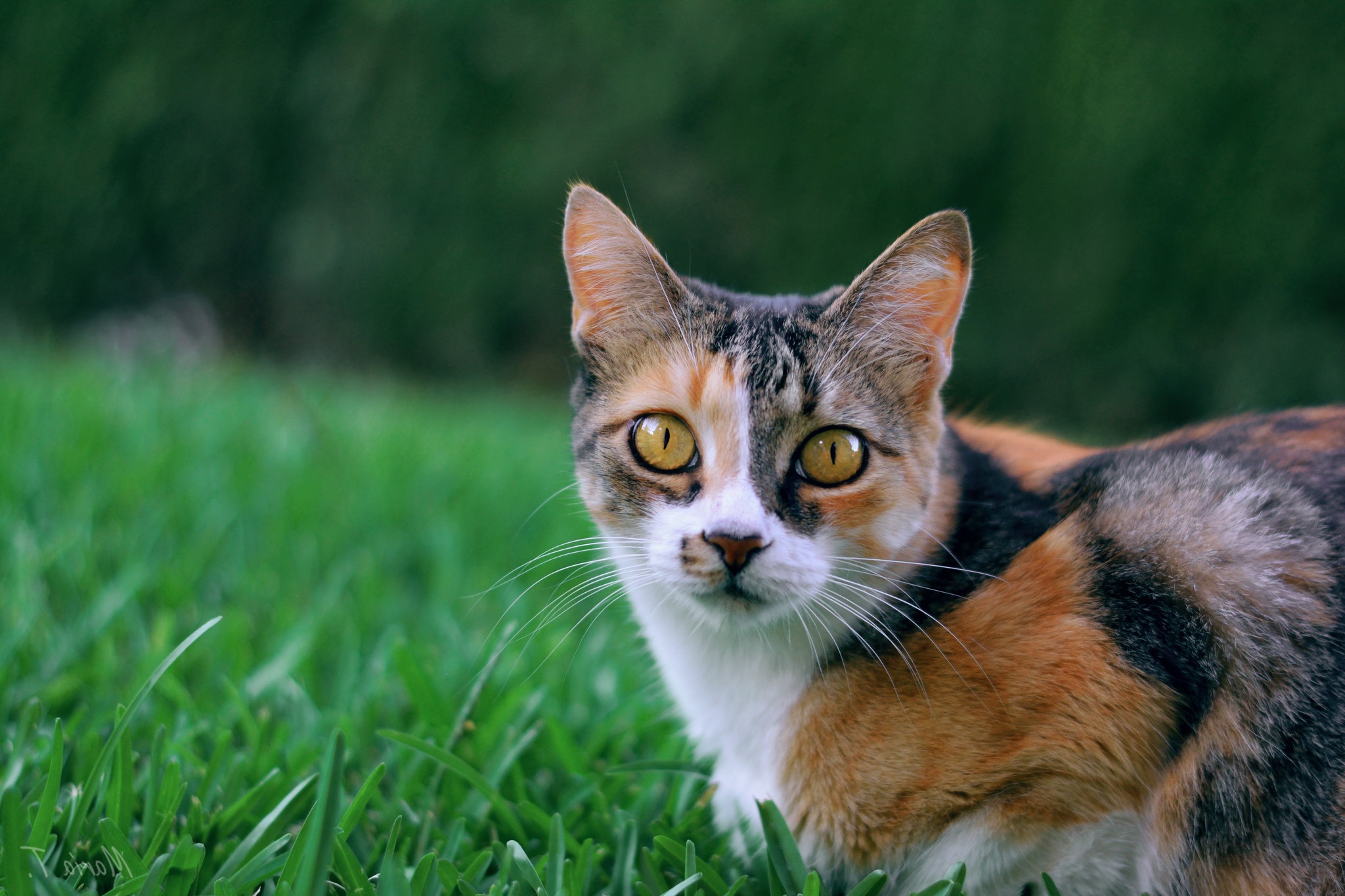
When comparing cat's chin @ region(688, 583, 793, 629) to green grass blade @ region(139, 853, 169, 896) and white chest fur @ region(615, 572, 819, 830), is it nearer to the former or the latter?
white chest fur @ region(615, 572, 819, 830)

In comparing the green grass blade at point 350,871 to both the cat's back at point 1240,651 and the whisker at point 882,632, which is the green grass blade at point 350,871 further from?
the cat's back at point 1240,651

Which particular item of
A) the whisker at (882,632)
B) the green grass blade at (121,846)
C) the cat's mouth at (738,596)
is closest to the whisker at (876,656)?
the whisker at (882,632)

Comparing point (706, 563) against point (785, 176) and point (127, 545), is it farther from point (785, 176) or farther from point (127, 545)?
point (785, 176)

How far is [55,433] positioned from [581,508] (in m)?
2.68

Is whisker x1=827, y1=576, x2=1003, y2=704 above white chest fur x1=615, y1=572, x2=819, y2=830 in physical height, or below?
above

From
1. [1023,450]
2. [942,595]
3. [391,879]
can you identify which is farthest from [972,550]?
[391,879]

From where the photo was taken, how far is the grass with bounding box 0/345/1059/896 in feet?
4.37

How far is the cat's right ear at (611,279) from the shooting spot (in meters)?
1.64

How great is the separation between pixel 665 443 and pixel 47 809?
3.50 feet

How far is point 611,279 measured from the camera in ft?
5.58

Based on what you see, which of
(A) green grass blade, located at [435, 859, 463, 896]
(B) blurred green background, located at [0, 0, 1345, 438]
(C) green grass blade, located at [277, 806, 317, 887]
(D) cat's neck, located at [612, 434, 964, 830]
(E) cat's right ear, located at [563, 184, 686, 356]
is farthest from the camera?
(B) blurred green background, located at [0, 0, 1345, 438]

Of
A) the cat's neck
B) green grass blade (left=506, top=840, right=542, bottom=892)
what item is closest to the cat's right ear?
the cat's neck

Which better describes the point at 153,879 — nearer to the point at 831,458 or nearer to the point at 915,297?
the point at 831,458

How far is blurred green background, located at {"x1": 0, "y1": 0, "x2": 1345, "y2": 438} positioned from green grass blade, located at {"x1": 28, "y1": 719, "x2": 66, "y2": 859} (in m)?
5.30
